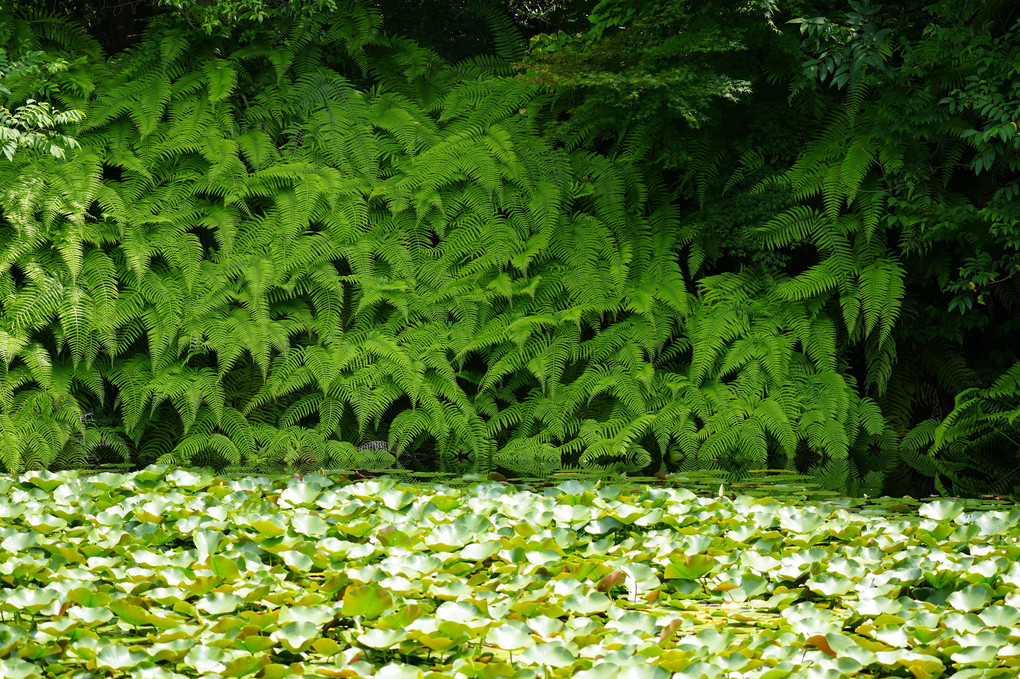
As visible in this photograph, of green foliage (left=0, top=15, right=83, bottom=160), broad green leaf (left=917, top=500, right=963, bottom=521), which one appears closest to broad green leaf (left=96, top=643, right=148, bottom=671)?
broad green leaf (left=917, top=500, right=963, bottom=521)

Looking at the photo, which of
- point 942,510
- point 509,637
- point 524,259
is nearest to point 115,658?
point 509,637

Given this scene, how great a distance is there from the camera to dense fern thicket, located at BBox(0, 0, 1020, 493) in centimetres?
461

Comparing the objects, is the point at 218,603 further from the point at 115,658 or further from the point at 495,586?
the point at 495,586

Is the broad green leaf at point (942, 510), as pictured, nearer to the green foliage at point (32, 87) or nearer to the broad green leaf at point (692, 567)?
the broad green leaf at point (692, 567)

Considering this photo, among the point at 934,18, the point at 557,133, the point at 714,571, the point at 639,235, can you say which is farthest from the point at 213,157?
the point at 934,18

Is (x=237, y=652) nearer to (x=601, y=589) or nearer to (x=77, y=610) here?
(x=77, y=610)

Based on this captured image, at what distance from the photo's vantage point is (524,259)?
510 cm

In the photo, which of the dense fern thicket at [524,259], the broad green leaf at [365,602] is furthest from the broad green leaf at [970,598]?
the dense fern thicket at [524,259]

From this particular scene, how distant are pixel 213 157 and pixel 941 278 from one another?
15.4ft

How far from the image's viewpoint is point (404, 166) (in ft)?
17.7

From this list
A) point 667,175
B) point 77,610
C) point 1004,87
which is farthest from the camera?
point 667,175

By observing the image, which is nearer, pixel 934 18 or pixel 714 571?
pixel 714 571

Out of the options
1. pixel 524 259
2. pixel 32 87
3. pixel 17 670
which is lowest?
pixel 17 670

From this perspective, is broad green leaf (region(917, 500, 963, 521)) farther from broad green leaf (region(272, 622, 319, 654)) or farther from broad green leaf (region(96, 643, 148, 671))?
broad green leaf (region(96, 643, 148, 671))
